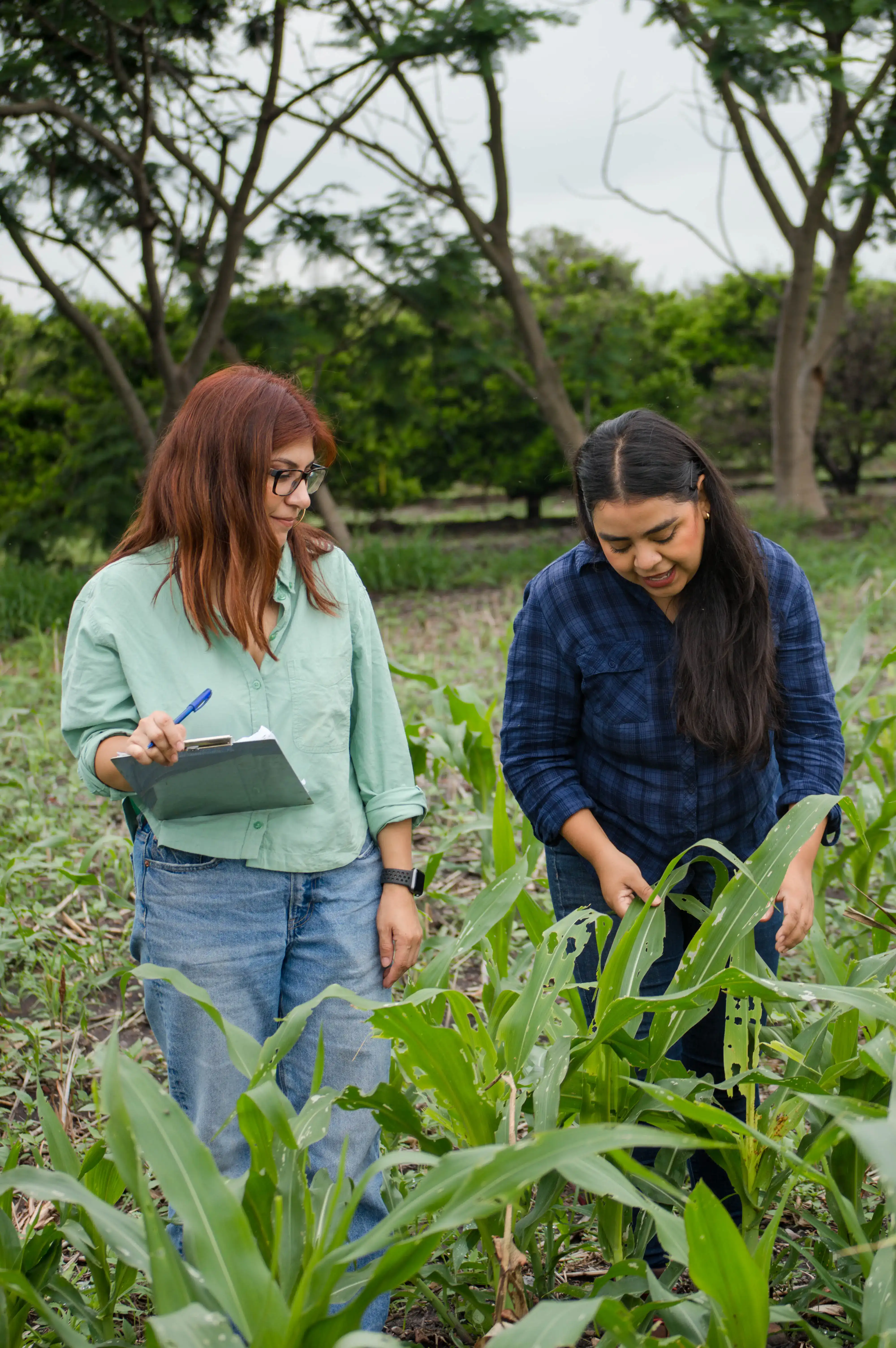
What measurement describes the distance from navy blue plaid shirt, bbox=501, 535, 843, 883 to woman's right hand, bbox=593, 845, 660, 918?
3.5 inches

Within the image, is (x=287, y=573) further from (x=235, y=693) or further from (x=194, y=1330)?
(x=194, y=1330)

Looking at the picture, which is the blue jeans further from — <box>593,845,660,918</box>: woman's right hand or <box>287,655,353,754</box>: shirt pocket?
<box>593,845,660,918</box>: woman's right hand

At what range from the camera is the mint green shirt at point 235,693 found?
5.07 feet

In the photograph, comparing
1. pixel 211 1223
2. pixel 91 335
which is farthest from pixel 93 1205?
→ pixel 91 335

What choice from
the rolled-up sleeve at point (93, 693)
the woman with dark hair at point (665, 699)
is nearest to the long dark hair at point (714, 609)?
the woman with dark hair at point (665, 699)

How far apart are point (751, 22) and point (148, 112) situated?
3809mm

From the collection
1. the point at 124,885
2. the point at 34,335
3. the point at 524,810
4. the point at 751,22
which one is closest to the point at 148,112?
the point at 34,335

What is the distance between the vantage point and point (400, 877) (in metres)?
1.73

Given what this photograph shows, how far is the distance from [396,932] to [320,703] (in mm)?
367

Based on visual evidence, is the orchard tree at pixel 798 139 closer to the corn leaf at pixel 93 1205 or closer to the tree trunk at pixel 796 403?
the tree trunk at pixel 796 403

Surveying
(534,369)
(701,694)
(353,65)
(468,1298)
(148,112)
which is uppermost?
(353,65)

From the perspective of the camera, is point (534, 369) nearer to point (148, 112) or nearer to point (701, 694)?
point (148, 112)

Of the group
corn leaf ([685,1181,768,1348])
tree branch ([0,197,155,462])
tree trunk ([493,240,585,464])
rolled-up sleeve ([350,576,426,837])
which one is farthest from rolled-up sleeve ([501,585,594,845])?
tree trunk ([493,240,585,464])

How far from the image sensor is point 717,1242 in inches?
41.1
